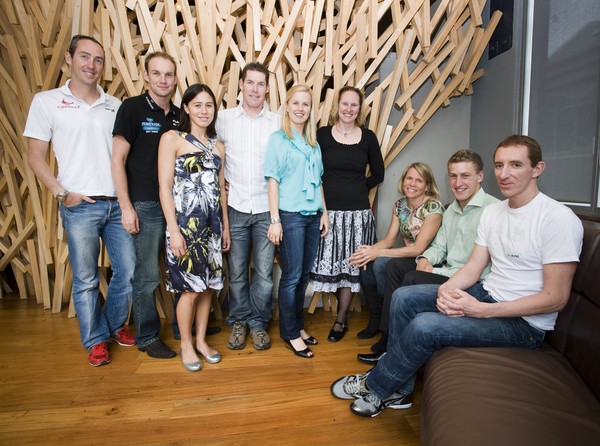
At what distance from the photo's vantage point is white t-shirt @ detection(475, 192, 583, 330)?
1309 millimetres

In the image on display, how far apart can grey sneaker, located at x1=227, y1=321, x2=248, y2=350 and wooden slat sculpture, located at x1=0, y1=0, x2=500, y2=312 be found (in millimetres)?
1164

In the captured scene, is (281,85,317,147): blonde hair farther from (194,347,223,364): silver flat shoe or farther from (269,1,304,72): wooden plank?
(194,347,223,364): silver flat shoe

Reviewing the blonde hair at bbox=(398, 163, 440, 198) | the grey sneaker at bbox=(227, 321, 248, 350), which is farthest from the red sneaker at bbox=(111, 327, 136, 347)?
the blonde hair at bbox=(398, 163, 440, 198)

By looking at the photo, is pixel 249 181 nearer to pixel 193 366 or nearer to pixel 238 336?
pixel 238 336

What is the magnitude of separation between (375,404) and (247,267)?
44.8 inches

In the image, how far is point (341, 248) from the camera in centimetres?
243

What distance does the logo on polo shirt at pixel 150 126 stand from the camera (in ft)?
6.64

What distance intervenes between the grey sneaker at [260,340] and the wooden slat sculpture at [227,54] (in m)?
1.31

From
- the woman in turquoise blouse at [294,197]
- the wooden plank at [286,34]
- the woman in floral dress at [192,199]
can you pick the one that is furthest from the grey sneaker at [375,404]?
the wooden plank at [286,34]

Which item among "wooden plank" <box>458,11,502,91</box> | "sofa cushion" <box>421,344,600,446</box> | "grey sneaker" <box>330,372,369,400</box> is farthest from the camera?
"wooden plank" <box>458,11,502,91</box>

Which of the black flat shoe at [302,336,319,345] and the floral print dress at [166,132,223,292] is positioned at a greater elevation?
the floral print dress at [166,132,223,292]

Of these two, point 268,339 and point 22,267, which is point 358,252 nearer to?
point 268,339

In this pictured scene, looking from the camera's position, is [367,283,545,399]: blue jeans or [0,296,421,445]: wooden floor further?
[0,296,421,445]: wooden floor

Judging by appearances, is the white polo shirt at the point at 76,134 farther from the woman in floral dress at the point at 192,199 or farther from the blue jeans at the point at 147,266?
the woman in floral dress at the point at 192,199
